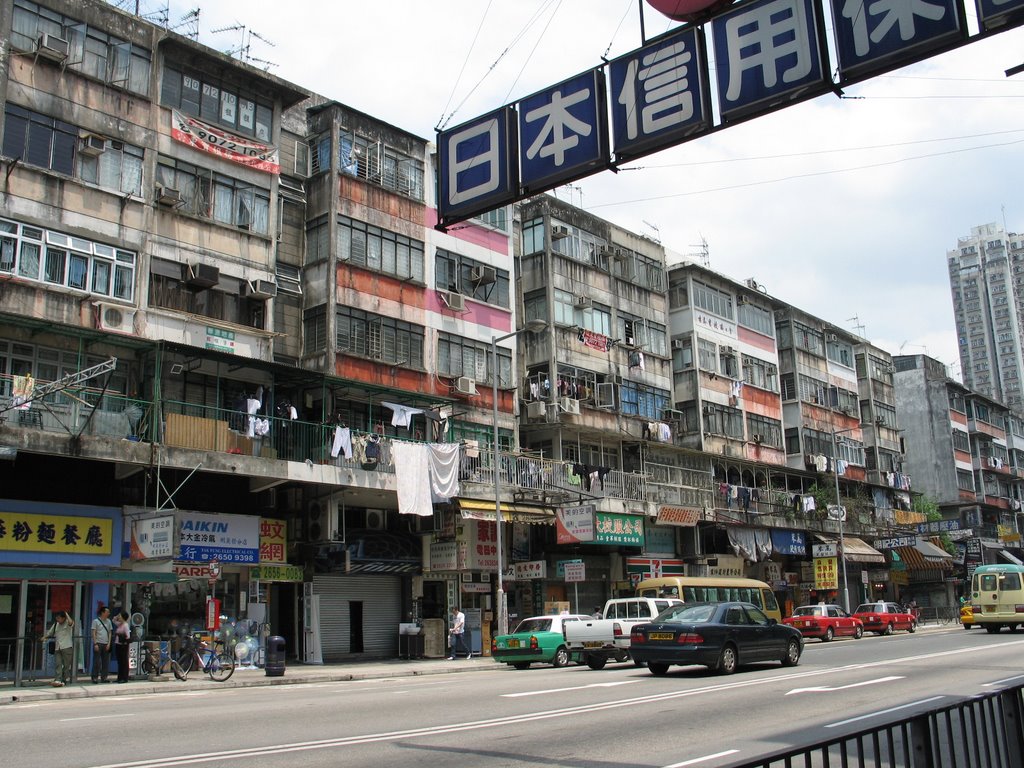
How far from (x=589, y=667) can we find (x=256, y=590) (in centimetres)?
982

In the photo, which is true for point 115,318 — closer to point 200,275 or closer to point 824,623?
point 200,275

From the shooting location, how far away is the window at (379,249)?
102 ft

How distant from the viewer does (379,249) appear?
105 ft

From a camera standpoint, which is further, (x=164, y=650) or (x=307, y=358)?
(x=307, y=358)

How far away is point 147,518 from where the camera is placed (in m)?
23.4

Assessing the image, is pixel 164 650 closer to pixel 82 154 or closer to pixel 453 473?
pixel 453 473

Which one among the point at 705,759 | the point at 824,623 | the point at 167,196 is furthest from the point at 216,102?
the point at 824,623

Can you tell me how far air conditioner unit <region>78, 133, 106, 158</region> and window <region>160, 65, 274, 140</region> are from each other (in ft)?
8.58

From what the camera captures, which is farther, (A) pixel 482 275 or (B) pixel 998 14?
(A) pixel 482 275

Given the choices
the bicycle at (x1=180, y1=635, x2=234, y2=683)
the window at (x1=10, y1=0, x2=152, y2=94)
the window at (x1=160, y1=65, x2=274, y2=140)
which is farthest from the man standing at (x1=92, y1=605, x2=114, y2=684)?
the window at (x1=160, y1=65, x2=274, y2=140)

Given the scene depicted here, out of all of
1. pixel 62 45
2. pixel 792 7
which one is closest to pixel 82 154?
pixel 62 45

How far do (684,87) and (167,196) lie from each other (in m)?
20.6

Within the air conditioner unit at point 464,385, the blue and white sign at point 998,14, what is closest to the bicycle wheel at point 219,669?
the air conditioner unit at point 464,385

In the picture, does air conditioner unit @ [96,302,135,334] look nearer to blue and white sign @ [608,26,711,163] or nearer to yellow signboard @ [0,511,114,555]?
yellow signboard @ [0,511,114,555]
